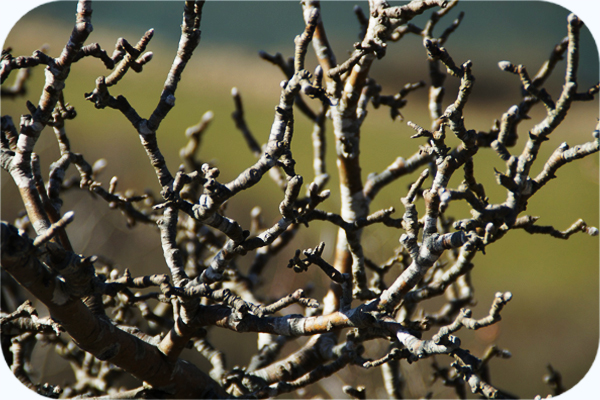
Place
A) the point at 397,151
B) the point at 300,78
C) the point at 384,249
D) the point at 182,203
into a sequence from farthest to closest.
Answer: the point at 397,151
the point at 384,249
the point at 182,203
the point at 300,78

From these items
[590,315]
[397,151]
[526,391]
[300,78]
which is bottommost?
[526,391]

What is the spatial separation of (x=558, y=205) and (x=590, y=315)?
8.43 ft

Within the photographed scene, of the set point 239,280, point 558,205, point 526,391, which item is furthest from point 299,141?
point 239,280

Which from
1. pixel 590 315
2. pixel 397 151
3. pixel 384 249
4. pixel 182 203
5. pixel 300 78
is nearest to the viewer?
pixel 300 78

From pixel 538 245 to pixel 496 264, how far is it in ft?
4.30

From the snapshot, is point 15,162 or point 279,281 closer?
point 15,162

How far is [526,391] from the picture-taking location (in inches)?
314

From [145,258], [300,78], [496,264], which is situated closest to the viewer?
[300,78]

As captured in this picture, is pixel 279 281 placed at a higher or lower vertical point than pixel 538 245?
A: higher

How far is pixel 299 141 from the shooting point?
11.7m

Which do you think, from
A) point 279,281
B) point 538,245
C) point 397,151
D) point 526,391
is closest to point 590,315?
point 538,245

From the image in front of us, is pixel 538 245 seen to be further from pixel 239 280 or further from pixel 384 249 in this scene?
pixel 239 280

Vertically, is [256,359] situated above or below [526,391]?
above

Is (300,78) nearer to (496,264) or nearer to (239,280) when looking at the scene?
(239,280)
